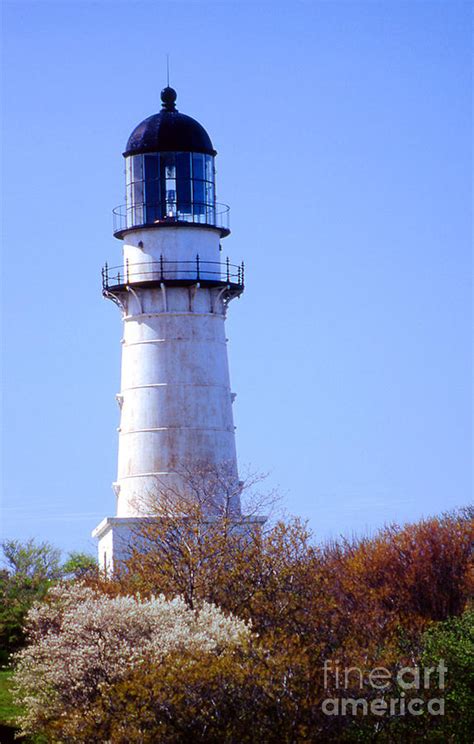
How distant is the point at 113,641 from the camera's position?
3186 cm

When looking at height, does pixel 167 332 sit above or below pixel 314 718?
above

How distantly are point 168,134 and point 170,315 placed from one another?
5263mm

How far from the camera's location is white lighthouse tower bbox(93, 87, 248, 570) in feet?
160

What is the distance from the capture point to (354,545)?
55.8 m

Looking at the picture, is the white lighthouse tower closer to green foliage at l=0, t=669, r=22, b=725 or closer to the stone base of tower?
the stone base of tower

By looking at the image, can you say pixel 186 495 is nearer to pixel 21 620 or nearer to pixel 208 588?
pixel 21 620

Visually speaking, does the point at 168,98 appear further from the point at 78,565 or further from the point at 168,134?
the point at 78,565

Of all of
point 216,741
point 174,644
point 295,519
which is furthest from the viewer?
point 295,519

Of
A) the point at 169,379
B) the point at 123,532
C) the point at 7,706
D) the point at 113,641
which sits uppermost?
the point at 169,379

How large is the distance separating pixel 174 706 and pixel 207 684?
647 mm

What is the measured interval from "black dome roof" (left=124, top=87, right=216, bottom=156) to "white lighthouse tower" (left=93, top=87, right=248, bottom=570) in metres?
0.03

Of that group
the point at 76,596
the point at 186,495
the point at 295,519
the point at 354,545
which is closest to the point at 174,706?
the point at 76,596

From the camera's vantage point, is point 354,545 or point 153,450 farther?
point 354,545

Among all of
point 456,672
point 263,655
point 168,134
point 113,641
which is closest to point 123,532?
point 168,134
